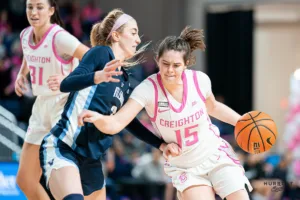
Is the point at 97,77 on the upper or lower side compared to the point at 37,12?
lower

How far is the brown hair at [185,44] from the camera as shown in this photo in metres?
4.50

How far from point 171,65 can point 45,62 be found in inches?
48.3

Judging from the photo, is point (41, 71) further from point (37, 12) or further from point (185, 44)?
point (185, 44)

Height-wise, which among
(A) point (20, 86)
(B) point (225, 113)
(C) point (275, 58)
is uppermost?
(A) point (20, 86)

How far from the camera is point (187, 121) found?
14.9 ft

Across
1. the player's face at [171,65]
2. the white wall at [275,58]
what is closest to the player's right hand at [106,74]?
the player's face at [171,65]

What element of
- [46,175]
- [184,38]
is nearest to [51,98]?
[46,175]

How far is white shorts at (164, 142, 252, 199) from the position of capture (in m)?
4.49

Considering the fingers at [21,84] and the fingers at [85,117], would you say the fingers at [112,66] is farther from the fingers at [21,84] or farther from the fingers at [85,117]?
the fingers at [21,84]

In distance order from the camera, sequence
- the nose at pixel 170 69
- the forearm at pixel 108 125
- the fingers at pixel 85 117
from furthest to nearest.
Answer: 1. the nose at pixel 170 69
2. the forearm at pixel 108 125
3. the fingers at pixel 85 117

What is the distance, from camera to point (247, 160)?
11.0 meters

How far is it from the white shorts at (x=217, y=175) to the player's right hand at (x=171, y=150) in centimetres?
15

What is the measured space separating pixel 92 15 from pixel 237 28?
11.4 ft

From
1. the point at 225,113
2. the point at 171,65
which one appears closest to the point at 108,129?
the point at 171,65
